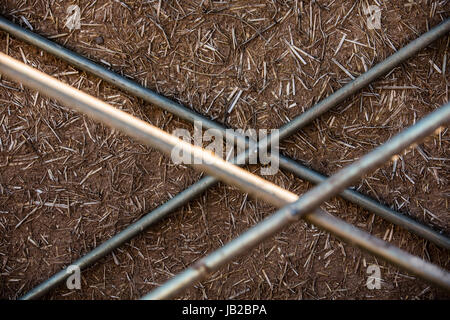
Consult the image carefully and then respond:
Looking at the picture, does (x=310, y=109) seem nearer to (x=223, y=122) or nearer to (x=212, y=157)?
(x=223, y=122)

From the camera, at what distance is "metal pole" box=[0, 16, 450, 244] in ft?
6.31

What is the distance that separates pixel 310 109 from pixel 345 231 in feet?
2.83

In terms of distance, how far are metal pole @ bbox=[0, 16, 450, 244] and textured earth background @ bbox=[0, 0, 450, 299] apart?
0.07 metres

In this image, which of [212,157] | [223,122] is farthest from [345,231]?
[223,122]

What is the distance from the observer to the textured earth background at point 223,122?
6.58ft

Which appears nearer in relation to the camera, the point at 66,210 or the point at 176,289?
the point at 176,289

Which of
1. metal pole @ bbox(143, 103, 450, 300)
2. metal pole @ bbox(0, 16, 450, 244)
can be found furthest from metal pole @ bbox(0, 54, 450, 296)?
metal pole @ bbox(0, 16, 450, 244)

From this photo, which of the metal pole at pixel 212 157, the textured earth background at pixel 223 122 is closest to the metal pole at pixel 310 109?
the textured earth background at pixel 223 122

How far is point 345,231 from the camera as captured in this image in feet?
4.09

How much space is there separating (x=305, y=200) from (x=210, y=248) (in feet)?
3.16

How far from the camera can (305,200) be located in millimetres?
1233

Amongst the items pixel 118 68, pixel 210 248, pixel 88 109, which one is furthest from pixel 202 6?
pixel 210 248

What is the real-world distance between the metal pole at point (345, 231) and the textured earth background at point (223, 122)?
798mm
